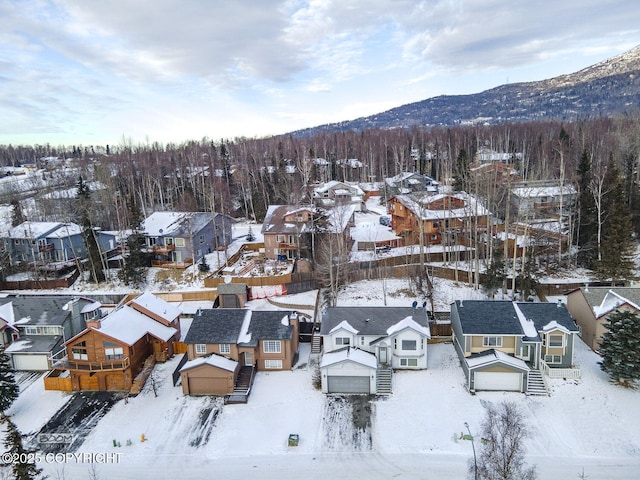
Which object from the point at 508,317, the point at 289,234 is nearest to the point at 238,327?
the point at 289,234

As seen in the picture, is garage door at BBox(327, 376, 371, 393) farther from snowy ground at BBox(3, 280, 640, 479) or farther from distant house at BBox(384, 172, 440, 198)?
distant house at BBox(384, 172, 440, 198)

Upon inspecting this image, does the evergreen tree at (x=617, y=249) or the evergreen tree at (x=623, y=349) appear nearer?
the evergreen tree at (x=623, y=349)

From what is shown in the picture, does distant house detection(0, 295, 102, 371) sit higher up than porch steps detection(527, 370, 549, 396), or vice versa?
distant house detection(0, 295, 102, 371)

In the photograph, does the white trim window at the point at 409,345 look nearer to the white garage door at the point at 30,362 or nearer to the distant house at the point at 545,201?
the white garage door at the point at 30,362

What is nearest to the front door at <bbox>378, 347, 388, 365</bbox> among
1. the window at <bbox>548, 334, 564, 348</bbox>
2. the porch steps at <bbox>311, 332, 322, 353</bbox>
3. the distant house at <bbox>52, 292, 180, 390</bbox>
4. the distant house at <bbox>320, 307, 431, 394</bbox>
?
the distant house at <bbox>320, 307, 431, 394</bbox>

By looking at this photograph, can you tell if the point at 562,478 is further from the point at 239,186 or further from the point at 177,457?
the point at 239,186

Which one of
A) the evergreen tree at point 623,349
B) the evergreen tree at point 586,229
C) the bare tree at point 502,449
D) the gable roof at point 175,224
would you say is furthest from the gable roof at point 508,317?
the gable roof at point 175,224
